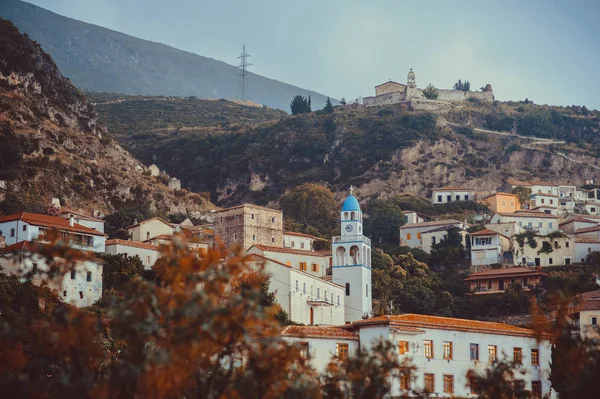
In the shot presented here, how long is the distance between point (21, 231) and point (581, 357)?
54524 mm

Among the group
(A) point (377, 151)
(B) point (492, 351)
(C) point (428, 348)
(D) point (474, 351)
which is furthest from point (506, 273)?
(A) point (377, 151)

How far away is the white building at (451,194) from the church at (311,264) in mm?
44692

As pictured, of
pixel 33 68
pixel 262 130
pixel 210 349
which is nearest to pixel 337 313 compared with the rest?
pixel 210 349

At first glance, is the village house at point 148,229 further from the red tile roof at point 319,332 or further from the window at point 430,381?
the window at point 430,381

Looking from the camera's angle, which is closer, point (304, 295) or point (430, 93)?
point (304, 295)

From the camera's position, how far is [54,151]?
112312mm

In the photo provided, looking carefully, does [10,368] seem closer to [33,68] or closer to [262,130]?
[33,68]

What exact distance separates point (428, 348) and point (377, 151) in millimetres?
110534

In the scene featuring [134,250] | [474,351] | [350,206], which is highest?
[350,206]

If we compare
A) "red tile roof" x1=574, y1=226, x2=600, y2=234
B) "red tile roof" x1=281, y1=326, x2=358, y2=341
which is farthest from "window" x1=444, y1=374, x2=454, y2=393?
"red tile roof" x1=574, y1=226, x2=600, y2=234

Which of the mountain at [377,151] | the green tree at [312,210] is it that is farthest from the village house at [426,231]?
the mountain at [377,151]

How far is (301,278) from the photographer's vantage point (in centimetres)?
7981

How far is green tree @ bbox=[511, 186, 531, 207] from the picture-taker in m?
137

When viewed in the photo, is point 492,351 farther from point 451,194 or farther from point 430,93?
point 430,93
